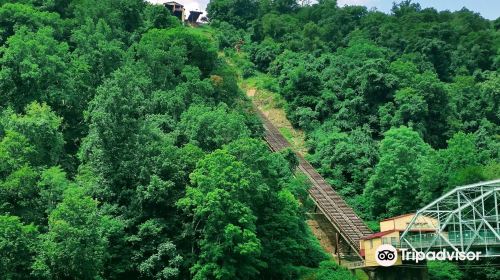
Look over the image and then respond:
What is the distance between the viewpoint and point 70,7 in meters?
63.6

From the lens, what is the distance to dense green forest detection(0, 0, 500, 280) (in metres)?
36.2

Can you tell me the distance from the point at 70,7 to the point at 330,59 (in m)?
28.9

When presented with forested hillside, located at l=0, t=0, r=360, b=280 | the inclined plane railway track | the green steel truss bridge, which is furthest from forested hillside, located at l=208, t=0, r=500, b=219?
forested hillside, located at l=0, t=0, r=360, b=280

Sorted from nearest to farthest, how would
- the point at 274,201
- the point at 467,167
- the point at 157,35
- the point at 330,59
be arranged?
the point at 274,201
the point at 467,167
the point at 157,35
the point at 330,59

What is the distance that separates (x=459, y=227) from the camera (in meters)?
40.2

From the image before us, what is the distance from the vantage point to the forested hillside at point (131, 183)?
3359 centimetres

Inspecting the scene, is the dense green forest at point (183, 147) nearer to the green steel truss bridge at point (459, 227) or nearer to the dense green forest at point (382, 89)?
the dense green forest at point (382, 89)

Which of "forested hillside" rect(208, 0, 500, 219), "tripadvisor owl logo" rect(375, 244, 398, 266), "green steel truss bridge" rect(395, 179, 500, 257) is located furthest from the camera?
"forested hillside" rect(208, 0, 500, 219)

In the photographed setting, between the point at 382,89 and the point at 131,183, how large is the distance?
32.0 metres

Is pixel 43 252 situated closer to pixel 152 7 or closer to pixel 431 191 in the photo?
pixel 431 191

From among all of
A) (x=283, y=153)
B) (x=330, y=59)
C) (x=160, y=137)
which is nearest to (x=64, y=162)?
(x=160, y=137)

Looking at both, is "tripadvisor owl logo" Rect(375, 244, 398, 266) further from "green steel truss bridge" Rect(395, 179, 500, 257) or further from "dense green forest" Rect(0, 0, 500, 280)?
"dense green forest" Rect(0, 0, 500, 280)

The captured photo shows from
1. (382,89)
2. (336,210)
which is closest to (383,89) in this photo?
(382,89)

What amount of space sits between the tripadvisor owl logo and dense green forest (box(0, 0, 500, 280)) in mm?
3251
